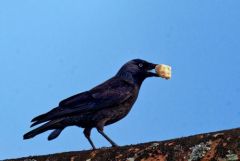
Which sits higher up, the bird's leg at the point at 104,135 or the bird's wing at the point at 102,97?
the bird's wing at the point at 102,97

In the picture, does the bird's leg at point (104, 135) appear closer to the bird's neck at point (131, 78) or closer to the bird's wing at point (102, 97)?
the bird's wing at point (102, 97)

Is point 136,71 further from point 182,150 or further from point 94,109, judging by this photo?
point 182,150

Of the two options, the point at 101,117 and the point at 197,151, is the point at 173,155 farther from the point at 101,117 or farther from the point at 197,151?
the point at 101,117

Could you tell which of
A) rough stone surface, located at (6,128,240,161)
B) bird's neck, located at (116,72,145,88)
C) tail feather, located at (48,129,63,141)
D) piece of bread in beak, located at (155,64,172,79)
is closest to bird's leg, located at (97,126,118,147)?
tail feather, located at (48,129,63,141)

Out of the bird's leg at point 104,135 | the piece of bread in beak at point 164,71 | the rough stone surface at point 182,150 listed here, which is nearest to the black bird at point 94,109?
the bird's leg at point 104,135

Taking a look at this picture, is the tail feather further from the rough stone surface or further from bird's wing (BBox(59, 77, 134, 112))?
the rough stone surface

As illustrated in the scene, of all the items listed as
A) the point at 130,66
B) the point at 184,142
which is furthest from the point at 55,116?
the point at 184,142
